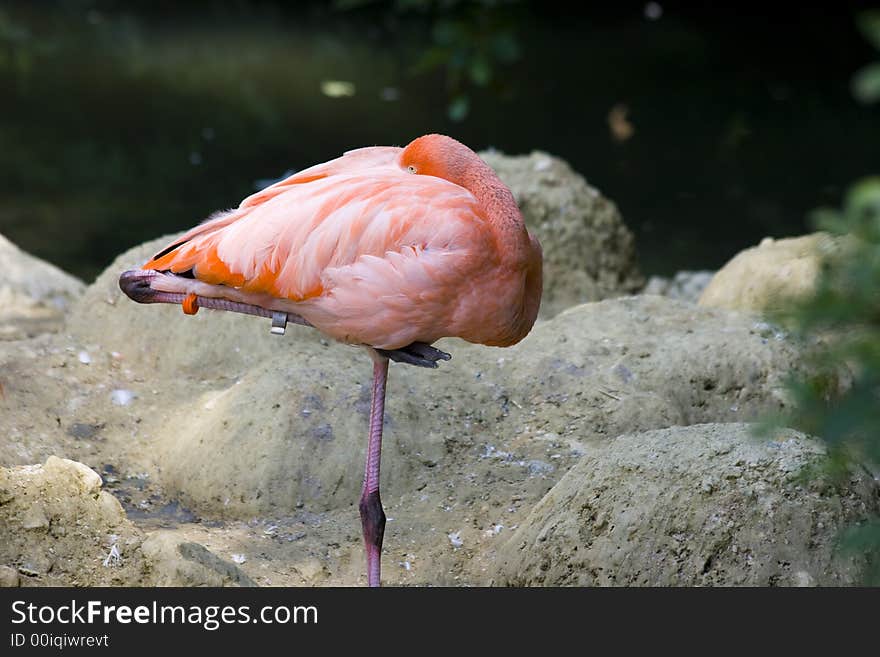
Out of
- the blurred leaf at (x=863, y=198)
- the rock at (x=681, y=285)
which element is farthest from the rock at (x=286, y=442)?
the blurred leaf at (x=863, y=198)

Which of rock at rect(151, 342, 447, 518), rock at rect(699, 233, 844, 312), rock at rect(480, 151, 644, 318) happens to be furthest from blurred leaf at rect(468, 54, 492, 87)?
rock at rect(480, 151, 644, 318)

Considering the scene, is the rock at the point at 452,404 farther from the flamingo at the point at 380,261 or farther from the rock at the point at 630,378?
the flamingo at the point at 380,261

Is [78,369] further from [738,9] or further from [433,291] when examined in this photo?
[738,9]

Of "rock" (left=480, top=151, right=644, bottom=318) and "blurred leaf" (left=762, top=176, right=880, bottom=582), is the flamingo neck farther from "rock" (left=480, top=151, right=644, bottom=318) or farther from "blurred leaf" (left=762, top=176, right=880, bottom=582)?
"rock" (left=480, top=151, right=644, bottom=318)

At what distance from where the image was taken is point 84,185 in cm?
730

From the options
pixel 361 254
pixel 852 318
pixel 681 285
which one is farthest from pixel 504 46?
pixel 681 285

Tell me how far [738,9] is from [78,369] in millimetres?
10031

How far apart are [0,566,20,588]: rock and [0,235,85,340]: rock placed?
2.36m

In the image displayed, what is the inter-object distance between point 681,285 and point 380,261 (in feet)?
11.8

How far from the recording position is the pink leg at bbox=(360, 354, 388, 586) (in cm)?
307

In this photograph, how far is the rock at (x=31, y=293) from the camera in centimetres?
505

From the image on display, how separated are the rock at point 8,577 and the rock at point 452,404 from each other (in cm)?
91

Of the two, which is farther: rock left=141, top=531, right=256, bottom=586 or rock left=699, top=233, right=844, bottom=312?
rock left=699, top=233, right=844, bottom=312

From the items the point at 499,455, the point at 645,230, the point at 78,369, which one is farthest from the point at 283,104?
the point at 499,455
